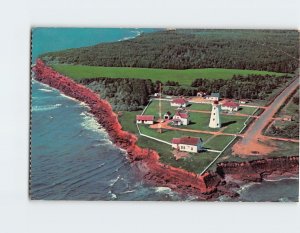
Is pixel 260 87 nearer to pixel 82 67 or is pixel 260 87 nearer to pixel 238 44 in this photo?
pixel 238 44

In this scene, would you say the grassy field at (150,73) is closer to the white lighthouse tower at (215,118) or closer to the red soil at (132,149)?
the red soil at (132,149)

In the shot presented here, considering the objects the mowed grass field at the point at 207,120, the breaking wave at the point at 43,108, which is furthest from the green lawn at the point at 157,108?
the breaking wave at the point at 43,108

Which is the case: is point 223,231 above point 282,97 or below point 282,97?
below

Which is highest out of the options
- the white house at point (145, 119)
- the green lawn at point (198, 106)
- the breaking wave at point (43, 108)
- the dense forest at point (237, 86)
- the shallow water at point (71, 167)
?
the dense forest at point (237, 86)

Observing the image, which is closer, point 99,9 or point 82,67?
point 99,9

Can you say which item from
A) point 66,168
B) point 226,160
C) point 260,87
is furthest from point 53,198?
point 260,87

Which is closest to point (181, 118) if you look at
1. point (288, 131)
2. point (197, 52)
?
point (197, 52)

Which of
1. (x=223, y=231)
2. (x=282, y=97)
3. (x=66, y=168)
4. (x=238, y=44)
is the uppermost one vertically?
(x=238, y=44)
